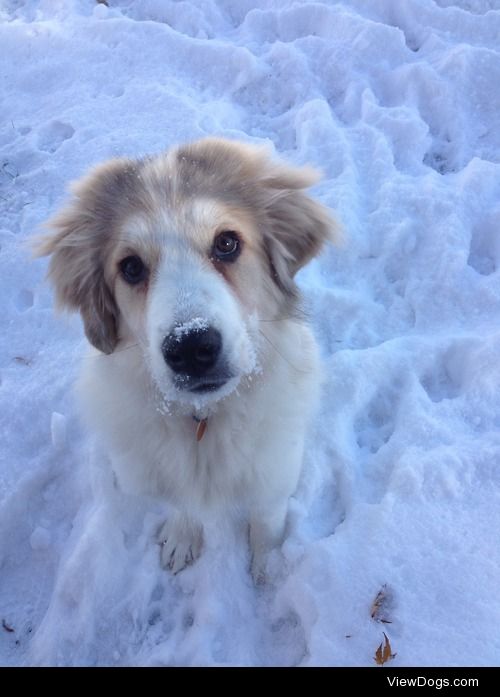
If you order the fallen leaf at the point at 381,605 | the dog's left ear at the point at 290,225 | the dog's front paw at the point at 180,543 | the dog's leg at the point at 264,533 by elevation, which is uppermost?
the dog's left ear at the point at 290,225

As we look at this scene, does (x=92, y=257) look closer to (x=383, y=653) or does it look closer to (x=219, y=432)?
(x=219, y=432)

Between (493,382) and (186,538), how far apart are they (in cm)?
169

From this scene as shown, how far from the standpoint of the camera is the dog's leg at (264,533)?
7.84ft

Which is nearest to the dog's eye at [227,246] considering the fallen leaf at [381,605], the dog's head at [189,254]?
the dog's head at [189,254]

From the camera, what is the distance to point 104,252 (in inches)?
82.3

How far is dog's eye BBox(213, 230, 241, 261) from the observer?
197 centimetres

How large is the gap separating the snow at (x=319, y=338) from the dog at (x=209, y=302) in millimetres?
278

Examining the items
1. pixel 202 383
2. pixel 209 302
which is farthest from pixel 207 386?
pixel 209 302

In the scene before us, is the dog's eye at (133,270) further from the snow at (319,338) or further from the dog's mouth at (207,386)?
the snow at (319,338)

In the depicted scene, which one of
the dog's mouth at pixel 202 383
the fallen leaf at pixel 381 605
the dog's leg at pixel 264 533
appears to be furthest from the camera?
the dog's leg at pixel 264 533

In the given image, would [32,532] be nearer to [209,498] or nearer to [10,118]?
[209,498]

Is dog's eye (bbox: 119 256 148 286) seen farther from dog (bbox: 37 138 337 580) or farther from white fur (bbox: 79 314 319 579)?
white fur (bbox: 79 314 319 579)

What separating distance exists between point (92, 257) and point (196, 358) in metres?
0.71

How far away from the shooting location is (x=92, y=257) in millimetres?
2109
